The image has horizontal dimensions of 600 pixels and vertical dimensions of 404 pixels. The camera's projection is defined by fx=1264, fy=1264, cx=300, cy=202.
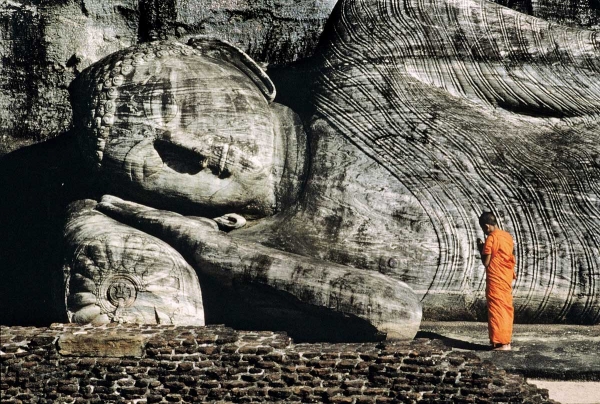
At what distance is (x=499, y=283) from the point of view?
27.1 ft

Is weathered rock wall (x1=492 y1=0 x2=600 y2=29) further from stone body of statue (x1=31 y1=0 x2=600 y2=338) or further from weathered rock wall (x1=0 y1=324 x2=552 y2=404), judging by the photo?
weathered rock wall (x1=0 y1=324 x2=552 y2=404)

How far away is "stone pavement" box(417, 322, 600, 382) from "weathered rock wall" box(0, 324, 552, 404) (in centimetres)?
38

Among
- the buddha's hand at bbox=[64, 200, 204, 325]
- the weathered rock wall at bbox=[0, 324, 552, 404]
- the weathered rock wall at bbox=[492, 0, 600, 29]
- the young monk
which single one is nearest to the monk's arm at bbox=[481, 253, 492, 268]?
the young monk

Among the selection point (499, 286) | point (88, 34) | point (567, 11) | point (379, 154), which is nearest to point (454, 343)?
point (499, 286)

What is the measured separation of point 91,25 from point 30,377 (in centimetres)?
387

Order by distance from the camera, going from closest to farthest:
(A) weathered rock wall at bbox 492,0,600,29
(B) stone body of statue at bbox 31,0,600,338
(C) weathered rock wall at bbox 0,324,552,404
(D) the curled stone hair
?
(C) weathered rock wall at bbox 0,324,552,404 < (B) stone body of statue at bbox 31,0,600,338 < (D) the curled stone hair < (A) weathered rock wall at bbox 492,0,600,29

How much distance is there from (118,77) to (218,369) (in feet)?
8.76

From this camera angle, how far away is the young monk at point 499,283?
8188mm

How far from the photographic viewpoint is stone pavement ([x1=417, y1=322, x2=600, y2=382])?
25.8 ft

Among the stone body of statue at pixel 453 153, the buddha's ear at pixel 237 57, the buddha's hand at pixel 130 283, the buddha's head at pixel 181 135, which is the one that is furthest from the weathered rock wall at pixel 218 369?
the buddha's ear at pixel 237 57

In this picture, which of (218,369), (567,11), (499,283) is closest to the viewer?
(218,369)

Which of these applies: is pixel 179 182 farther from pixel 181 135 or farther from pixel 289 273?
pixel 289 273

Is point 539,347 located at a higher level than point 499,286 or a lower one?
lower

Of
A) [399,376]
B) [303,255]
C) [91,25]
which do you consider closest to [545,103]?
[303,255]
